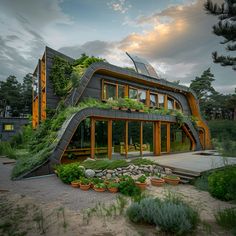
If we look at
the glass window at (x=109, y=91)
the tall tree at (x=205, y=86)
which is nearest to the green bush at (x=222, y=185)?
the glass window at (x=109, y=91)

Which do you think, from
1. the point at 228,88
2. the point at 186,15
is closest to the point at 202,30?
the point at 186,15

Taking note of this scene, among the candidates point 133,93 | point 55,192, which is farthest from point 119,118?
point 55,192

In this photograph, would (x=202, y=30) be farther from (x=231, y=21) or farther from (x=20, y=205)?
(x=20, y=205)

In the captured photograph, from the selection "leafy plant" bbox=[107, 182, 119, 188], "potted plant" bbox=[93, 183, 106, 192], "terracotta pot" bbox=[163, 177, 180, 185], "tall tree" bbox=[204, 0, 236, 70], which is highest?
"tall tree" bbox=[204, 0, 236, 70]

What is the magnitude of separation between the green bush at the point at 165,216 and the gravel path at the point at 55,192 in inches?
58.2

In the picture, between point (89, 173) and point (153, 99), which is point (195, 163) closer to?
point (89, 173)

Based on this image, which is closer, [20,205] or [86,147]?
[20,205]

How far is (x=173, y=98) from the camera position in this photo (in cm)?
1664

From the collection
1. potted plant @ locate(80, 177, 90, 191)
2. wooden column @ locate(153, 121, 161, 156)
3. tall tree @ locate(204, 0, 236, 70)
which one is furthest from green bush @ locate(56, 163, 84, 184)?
wooden column @ locate(153, 121, 161, 156)

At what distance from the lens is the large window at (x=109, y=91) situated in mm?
12316

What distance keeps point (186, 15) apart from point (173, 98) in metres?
7.93

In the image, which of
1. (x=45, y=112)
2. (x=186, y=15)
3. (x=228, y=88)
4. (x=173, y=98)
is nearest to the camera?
(x=186, y=15)

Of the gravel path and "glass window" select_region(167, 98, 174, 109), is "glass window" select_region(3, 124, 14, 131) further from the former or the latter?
"glass window" select_region(167, 98, 174, 109)

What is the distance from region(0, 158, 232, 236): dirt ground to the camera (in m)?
3.45
